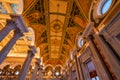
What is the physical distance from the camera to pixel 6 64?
1897cm

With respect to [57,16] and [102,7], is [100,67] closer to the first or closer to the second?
[102,7]

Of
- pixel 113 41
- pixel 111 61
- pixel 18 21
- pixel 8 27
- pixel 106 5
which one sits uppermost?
pixel 106 5

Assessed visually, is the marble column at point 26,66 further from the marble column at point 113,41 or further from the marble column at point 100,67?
the marble column at point 113,41

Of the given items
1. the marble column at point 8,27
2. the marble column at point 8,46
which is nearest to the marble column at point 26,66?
the marble column at point 8,46

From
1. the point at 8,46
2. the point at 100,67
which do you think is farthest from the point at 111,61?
the point at 8,46

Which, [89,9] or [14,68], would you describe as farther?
Result: [14,68]

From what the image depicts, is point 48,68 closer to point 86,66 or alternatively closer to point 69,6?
point 86,66

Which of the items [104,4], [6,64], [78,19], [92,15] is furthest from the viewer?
[6,64]

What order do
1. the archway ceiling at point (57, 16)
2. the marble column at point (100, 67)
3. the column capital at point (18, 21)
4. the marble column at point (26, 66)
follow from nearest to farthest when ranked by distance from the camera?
the marble column at point (100, 67) → the column capital at point (18, 21) → the marble column at point (26, 66) → the archway ceiling at point (57, 16)

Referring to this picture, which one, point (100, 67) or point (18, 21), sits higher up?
point (18, 21)

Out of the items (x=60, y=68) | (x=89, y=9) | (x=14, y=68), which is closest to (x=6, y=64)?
(x=14, y=68)

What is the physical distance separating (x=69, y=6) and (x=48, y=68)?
1643 cm

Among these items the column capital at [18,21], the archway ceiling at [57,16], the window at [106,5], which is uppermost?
the archway ceiling at [57,16]

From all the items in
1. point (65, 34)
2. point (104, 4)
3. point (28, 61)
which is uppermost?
point (65, 34)
